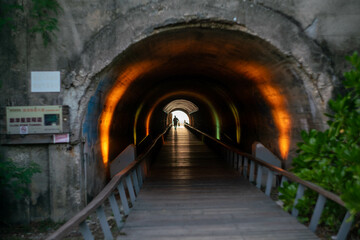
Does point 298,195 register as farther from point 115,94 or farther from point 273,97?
point 115,94

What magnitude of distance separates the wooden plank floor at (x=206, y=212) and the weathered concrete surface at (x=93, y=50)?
5.42 feet

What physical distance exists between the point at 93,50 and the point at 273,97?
14.2 ft

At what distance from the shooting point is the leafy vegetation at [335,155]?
321cm

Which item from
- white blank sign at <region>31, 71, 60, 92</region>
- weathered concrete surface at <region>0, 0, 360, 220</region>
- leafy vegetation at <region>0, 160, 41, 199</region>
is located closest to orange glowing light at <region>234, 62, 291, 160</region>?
weathered concrete surface at <region>0, 0, 360, 220</region>

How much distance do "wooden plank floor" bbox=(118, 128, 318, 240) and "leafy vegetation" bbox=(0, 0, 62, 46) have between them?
3.60 m

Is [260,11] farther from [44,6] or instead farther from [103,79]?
[44,6]

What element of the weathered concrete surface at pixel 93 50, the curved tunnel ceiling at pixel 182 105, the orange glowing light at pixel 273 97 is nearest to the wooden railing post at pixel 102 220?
the weathered concrete surface at pixel 93 50

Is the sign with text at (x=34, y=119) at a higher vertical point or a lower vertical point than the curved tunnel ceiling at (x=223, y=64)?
lower

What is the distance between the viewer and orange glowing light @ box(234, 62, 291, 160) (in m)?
6.15

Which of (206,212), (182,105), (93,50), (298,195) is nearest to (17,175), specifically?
(93,50)

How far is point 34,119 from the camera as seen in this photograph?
492 centimetres

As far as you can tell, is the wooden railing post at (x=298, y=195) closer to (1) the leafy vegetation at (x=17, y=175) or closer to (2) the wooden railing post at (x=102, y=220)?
(2) the wooden railing post at (x=102, y=220)

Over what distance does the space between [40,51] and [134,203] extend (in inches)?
134

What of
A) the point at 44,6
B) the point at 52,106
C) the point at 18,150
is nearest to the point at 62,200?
the point at 18,150
